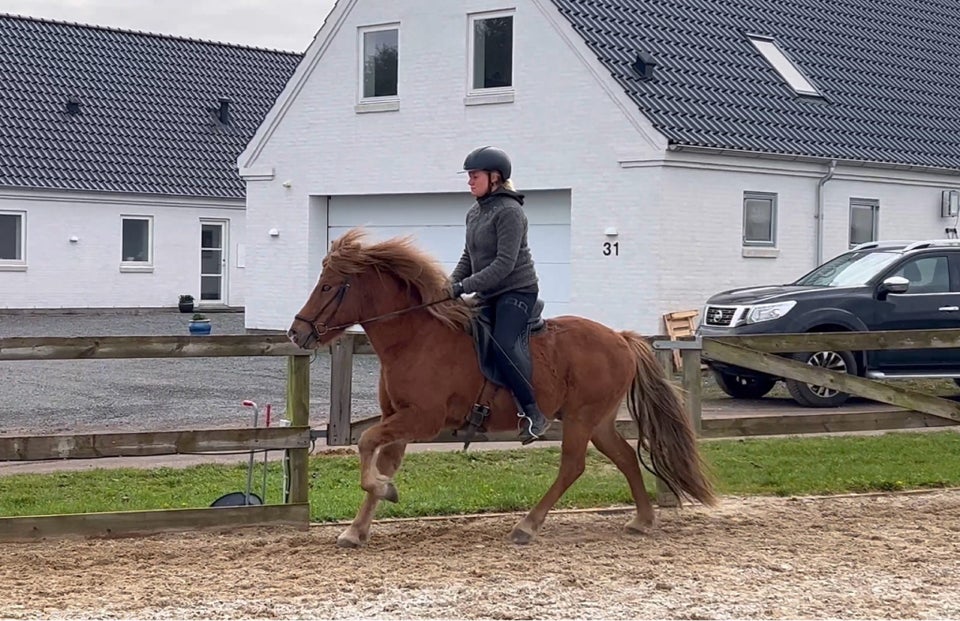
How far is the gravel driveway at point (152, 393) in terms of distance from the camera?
51.0 ft

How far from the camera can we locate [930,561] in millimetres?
8320

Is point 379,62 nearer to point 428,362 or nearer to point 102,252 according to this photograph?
point 102,252

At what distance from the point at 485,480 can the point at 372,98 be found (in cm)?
1492

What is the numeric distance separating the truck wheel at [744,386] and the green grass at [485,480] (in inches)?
168

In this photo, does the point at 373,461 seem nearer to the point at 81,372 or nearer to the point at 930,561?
the point at 930,561

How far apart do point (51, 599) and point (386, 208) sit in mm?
18591

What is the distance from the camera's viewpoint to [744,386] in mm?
18359

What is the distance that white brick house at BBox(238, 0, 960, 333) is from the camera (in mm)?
21875

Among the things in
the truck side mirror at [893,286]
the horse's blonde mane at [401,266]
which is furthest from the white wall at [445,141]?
the horse's blonde mane at [401,266]

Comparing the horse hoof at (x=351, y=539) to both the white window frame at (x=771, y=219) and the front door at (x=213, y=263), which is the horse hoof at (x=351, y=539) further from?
the front door at (x=213, y=263)

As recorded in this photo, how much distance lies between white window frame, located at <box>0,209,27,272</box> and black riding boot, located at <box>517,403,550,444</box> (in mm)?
27643

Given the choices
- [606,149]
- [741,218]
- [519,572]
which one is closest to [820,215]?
[741,218]

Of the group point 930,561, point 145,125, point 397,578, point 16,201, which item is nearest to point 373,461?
point 397,578

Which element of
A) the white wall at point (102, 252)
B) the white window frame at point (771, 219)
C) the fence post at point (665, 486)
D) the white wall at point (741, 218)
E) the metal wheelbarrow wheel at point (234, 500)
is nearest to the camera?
the metal wheelbarrow wheel at point (234, 500)
